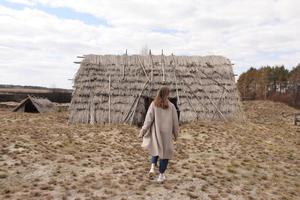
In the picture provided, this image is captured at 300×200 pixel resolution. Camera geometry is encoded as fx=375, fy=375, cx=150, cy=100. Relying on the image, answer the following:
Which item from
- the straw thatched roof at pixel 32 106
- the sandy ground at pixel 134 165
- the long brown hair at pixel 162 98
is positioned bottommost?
the sandy ground at pixel 134 165

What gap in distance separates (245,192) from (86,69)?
12.8m

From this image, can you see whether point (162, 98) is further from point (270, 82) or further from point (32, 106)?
point (270, 82)

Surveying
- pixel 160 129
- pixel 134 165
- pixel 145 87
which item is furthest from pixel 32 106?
pixel 160 129

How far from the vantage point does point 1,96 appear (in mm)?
31578

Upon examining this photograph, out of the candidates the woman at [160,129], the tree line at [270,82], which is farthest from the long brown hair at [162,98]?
the tree line at [270,82]

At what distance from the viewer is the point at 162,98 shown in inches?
336

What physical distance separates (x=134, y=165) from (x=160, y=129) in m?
2.54

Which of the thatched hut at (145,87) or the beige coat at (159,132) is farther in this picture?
the thatched hut at (145,87)

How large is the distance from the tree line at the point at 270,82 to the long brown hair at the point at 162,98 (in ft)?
202

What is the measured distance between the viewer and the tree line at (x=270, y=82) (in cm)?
6962

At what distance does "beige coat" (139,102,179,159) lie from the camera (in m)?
8.49

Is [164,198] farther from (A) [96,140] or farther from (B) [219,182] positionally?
(A) [96,140]

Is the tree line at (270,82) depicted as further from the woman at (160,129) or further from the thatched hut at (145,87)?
the woman at (160,129)

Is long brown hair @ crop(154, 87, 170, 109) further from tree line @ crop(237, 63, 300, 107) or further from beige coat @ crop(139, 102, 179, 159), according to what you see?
tree line @ crop(237, 63, 300, 107)
